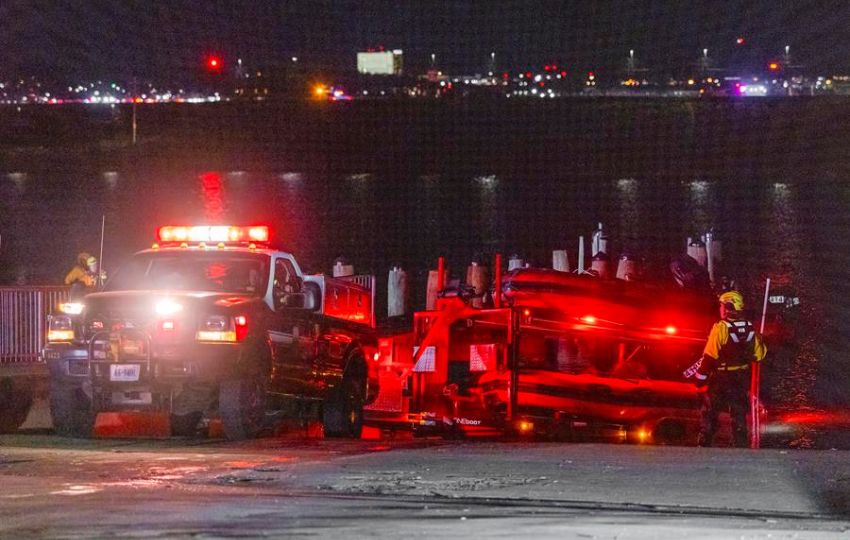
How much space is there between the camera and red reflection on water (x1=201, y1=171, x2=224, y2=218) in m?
81.2

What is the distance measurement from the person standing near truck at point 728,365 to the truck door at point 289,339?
3.64 meters

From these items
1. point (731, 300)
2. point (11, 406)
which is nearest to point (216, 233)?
point (11, 406)

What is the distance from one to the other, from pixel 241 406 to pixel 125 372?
1059 mm

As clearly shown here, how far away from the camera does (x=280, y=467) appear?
391 inches

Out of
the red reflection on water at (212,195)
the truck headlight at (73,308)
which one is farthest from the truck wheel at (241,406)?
the red reflection on water at (212,195)

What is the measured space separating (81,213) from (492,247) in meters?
37.9

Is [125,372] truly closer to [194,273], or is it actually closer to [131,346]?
[131,346]

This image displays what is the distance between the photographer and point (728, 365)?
1273cm

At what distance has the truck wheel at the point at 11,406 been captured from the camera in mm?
14023

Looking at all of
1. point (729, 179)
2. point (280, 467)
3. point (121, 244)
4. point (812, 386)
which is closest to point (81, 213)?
point (121, 244)

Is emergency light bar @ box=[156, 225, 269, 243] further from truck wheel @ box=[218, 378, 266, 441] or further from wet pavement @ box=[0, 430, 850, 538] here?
wet pavement @ box=[0, 430, 850, 538]

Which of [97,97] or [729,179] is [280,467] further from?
[97,97]

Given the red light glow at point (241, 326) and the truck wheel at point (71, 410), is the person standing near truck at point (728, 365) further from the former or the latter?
the truck wheel at point (71, 410)

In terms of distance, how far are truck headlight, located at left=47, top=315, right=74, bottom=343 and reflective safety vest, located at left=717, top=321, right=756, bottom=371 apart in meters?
5.90
